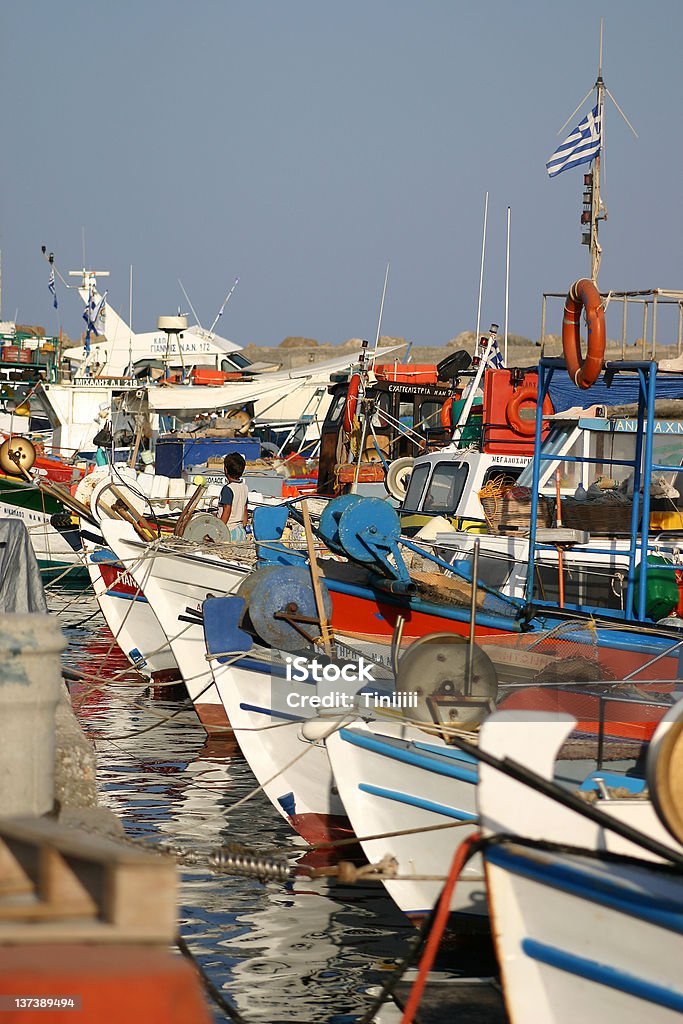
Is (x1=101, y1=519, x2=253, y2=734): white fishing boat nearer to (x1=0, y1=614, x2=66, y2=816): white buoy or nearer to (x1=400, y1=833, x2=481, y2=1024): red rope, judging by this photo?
(x1=400, y1=833, x2=481, y2=1024): red rope

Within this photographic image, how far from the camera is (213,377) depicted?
38562 mm

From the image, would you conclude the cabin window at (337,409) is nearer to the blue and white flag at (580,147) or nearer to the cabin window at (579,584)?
the blue and white flag at (580,147)

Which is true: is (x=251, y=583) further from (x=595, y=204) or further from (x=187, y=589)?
(x=595, y=204)

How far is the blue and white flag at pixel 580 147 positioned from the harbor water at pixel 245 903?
799 cm

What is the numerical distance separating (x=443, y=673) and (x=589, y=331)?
11.4 ft

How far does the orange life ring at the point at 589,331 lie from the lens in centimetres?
963

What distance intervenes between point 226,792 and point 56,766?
246 inches

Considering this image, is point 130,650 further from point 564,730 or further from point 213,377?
point 213,377

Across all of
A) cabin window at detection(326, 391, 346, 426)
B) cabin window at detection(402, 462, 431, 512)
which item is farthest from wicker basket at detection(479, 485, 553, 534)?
cabin window at detection(326, 391, 346, 426)

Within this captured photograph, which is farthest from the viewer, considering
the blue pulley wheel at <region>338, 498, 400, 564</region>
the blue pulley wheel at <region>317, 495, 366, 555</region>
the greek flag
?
the greek flag

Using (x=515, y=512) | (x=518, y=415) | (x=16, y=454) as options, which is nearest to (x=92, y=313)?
(x=16, y=454)

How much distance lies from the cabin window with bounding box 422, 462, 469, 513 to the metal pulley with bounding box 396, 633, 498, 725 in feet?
23.4

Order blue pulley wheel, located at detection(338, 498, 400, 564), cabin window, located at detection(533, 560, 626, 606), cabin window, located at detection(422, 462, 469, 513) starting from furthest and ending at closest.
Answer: cabin window, located at detection(422, 462, 469, 513), cabin window, located at detection(533, 560, 626, 606), blue pulley wheel, located at detection(338, 498, 400, 564)

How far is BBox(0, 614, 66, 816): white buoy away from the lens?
4.07 metres
